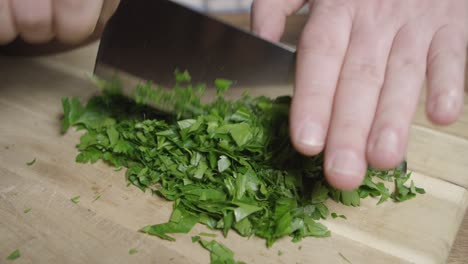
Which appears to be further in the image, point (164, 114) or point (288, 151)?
point (164, 114)

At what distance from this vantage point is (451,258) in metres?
1.34

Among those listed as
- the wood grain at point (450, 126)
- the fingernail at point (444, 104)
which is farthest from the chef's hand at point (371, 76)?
the wood grain at point (450, 126)

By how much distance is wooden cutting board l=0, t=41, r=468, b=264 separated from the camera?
4.15 feet

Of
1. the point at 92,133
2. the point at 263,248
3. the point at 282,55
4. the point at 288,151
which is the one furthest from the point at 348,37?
the point at 92,133

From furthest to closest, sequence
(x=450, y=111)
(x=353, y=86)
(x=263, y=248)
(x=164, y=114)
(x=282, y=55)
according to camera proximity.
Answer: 1. (x=164, y=114)
2. (x=282, y=55)
3. (x=263, y=248)
4. (x=353, y=86)
5. (x=450, y=111)

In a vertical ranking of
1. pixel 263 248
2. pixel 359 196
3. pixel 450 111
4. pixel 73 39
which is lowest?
pixel 263 248

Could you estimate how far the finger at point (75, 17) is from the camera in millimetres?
1282

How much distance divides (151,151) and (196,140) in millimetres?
138

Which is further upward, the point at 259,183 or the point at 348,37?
the point at 348,37

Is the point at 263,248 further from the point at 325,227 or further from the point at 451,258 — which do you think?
Result: the point at 451,258

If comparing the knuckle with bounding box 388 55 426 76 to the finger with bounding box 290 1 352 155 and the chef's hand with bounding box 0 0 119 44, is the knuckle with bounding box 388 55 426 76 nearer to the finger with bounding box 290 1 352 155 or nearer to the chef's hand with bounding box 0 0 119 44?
the finger with bounding box 290 1 352 155

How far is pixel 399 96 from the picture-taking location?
1109 mm

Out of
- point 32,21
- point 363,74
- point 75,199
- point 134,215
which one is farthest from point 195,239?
point 32,21

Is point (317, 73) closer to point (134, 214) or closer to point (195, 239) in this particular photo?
point (195, 239)
